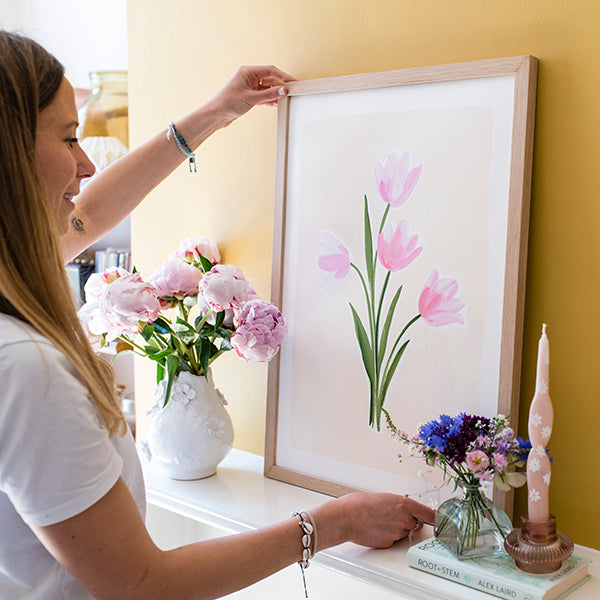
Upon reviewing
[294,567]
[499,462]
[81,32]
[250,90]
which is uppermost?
[81,32]

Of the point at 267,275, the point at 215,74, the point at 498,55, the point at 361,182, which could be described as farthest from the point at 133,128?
the point at 498,55

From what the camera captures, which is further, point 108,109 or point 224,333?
point 108,109

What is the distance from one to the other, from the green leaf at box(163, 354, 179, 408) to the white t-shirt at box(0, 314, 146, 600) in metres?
0.62

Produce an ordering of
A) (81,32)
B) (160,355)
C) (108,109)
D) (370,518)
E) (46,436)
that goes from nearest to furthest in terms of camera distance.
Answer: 1. (46,436)
2. (370,518)
3. (160,355)
4. (108,109)
5. (81,32)

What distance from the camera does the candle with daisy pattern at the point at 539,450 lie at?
100 centimetres

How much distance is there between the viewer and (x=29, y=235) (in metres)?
0.79

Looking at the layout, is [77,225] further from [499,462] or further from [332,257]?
[499,462]

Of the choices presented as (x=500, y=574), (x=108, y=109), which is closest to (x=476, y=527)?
(x=500, y=574)

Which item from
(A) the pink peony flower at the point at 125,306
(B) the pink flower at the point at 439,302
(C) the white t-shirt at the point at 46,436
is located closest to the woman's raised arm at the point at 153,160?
(A) the pink peony flower at the point at 125,306

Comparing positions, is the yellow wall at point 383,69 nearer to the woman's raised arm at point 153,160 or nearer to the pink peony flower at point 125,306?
the woman's raised arm at point 153,160

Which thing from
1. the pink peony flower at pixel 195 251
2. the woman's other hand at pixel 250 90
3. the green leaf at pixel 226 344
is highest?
the woman's other hand at pixel 250 90

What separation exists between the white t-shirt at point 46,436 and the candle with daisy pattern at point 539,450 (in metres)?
0.56

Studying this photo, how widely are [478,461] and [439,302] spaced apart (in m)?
0.28

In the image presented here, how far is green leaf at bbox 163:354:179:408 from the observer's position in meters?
1.40
